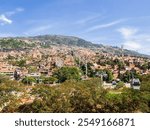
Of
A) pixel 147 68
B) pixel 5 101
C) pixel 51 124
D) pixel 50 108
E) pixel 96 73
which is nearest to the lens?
pixel 51 124

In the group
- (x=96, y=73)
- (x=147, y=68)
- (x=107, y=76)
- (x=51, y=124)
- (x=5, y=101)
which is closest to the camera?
(x=51, y=124)

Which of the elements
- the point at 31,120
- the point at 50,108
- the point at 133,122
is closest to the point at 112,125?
the point at 133,122

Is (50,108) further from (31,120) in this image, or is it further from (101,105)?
(31,120)

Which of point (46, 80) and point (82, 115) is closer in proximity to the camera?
point (82, 115)

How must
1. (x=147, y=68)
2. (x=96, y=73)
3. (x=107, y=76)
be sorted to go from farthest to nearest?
(x=147, y=68) < (x=96, y=73) < (x=107, y=76)

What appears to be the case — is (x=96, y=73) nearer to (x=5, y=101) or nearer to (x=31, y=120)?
(x=5, y=101)

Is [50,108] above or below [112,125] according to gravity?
below

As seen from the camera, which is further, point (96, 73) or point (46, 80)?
point (96, 73)

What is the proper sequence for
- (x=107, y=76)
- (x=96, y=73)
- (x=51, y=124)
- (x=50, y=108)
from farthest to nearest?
(x=96, y=73), (x=107, y=76), (x=50, y=108), (x=51, y=124)

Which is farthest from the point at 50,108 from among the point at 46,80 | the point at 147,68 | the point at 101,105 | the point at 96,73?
the point at 147,68
